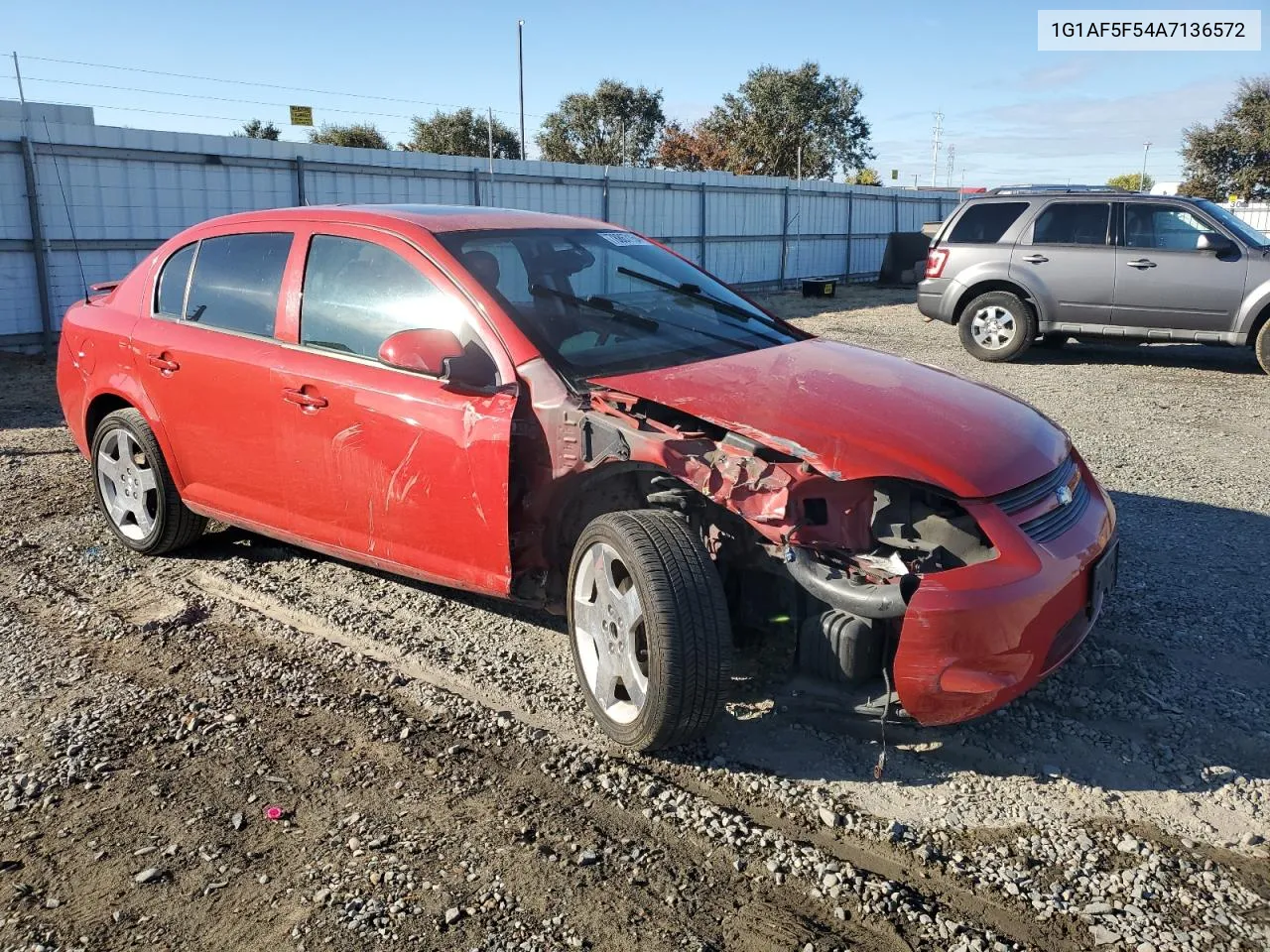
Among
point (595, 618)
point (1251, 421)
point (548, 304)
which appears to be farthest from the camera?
point (1251, 421)

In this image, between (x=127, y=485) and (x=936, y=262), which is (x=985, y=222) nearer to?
(x=936, y=262)

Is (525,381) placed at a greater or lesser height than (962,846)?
greater

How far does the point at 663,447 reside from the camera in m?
3.21

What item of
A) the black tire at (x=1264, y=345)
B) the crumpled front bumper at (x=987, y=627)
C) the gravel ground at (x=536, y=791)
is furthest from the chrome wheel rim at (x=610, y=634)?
the black tire at (x=1264, y=345)

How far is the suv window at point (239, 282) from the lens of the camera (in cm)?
441

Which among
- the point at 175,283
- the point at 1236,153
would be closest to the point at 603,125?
the point at 1236,153

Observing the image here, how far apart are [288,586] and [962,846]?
3.22 metres

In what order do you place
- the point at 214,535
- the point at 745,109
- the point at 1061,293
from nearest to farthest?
the point at 214,535
the point at 1061,293
the point at 745,109

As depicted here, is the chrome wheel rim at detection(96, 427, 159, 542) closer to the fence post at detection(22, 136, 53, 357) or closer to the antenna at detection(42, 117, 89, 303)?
the antenna at detection(42, 117, 89, 303)

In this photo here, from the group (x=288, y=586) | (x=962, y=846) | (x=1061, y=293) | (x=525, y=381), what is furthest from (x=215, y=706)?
(x=1061, y=293)

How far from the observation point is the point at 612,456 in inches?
131

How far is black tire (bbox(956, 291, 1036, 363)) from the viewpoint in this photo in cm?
1170

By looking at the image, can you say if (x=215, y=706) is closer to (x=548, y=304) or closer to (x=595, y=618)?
(x=595, y=618)

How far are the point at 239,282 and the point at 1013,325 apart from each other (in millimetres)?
9543
